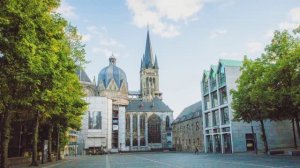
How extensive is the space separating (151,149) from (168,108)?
58.2 feet

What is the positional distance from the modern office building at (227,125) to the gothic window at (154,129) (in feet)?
161

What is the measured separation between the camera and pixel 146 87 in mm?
138125

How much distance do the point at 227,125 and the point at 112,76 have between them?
8412 cm

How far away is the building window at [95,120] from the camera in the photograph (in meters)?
87.8

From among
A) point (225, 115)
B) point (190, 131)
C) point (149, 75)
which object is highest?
point (149, 75)

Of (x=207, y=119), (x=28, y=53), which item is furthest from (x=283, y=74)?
(x=207, y=119)

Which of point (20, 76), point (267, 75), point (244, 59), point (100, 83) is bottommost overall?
point (20, 76)

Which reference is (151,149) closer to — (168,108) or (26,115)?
(168,108)

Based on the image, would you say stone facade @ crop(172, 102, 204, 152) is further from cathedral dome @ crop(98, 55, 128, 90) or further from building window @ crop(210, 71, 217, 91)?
cathedral dome @ crop(98, 55, 128, 90)

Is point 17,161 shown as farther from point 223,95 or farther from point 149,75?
point 149,75

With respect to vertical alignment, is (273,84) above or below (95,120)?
above

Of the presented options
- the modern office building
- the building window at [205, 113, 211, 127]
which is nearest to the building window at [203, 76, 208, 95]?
the modern office building

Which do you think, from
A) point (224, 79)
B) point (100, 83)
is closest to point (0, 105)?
point (224, 79)

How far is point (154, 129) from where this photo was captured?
343 feet
